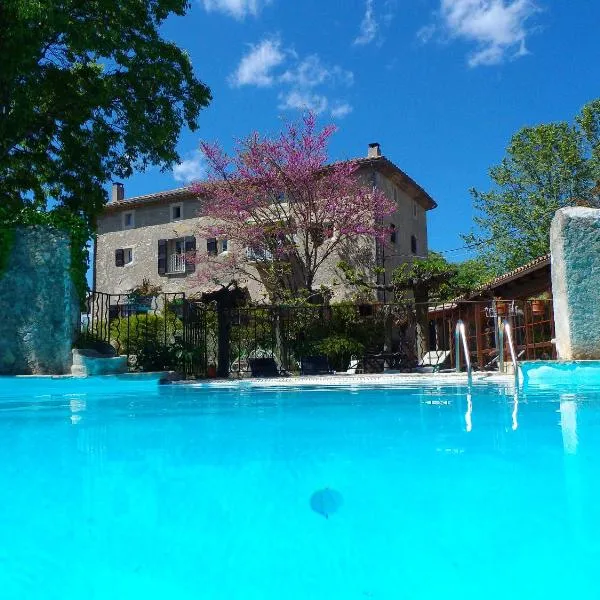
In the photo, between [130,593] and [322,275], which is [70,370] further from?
[322,275]

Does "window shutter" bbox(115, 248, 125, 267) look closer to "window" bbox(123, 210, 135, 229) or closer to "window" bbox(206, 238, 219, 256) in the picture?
"window" bbox(123, 210, 135, 229)

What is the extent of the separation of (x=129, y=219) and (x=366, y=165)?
12.2 m

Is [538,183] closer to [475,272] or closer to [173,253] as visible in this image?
[475,272]

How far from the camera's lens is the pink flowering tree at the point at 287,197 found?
17.8m

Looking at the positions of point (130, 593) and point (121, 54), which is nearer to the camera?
point (130, 593)

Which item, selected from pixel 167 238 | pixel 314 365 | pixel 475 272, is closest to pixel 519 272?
pixel 314 365

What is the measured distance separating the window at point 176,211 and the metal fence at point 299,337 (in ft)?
29.8

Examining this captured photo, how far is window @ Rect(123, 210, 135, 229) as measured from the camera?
2633cm

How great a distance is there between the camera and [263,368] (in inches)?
452

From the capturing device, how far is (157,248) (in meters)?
25.3

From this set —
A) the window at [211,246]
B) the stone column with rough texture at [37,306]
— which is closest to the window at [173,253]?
the window at [211,246]

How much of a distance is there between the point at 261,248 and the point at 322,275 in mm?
3420

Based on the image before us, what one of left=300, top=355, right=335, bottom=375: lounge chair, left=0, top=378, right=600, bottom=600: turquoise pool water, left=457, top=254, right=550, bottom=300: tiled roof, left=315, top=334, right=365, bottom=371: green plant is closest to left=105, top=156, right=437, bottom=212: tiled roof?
left=457, top=254, right=550, bottom=300: tiled roof

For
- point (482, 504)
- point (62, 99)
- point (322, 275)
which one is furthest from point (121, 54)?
point (482, 504)
